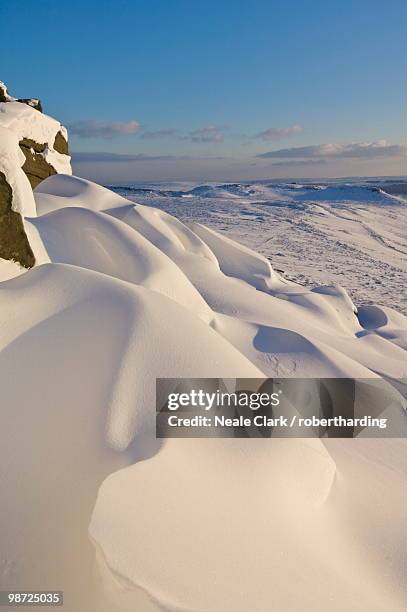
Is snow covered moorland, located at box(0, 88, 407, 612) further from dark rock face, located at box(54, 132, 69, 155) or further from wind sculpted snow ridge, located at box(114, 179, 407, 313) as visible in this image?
wind sculpted snow ridge, located at box(114, 179, 407, 313)

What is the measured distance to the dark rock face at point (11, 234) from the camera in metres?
3.03

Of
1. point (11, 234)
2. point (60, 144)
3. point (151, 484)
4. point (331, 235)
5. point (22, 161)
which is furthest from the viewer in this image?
point (331, 235)

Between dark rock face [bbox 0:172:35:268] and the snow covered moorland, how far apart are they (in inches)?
3.5

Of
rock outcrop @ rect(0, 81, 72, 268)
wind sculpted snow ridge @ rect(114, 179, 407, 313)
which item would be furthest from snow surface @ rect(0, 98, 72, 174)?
wind sculpted snow ridge @ rect(114, 179, 407, 313)

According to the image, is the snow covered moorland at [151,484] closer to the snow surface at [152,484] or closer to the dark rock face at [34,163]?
the snow surface at [152,484]

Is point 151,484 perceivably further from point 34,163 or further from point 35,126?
point 35,126

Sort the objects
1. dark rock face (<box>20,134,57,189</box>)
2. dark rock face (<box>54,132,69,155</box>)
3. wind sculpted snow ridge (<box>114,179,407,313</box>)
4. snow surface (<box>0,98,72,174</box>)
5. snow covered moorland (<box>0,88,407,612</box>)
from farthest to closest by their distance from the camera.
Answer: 1. wind sculpted snow ridge (<box>114,179,407,313</box>)
2. dark rock face (<box>54,132,69,155</box>)
3. dark rock face (<box>20,134,57,189</box>)
4. snow surface (<box>0,98,72,174</box>)
5. snow covered moorland (<box>0,88,407,612</box>)

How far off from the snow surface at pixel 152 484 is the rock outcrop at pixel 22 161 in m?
0.36

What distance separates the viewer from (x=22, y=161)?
3.76m

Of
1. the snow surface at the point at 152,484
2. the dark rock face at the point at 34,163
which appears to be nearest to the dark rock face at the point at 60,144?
the dark rock face at the point at 34,163

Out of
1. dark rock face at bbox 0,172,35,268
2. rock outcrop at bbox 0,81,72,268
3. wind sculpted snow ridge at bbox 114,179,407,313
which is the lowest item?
wind sculpted snow ridge at bbox 114,179,407,313

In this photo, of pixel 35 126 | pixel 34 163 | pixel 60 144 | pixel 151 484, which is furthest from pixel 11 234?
pixel 60 144

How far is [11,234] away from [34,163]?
3.92m

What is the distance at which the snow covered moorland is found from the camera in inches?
57.2
